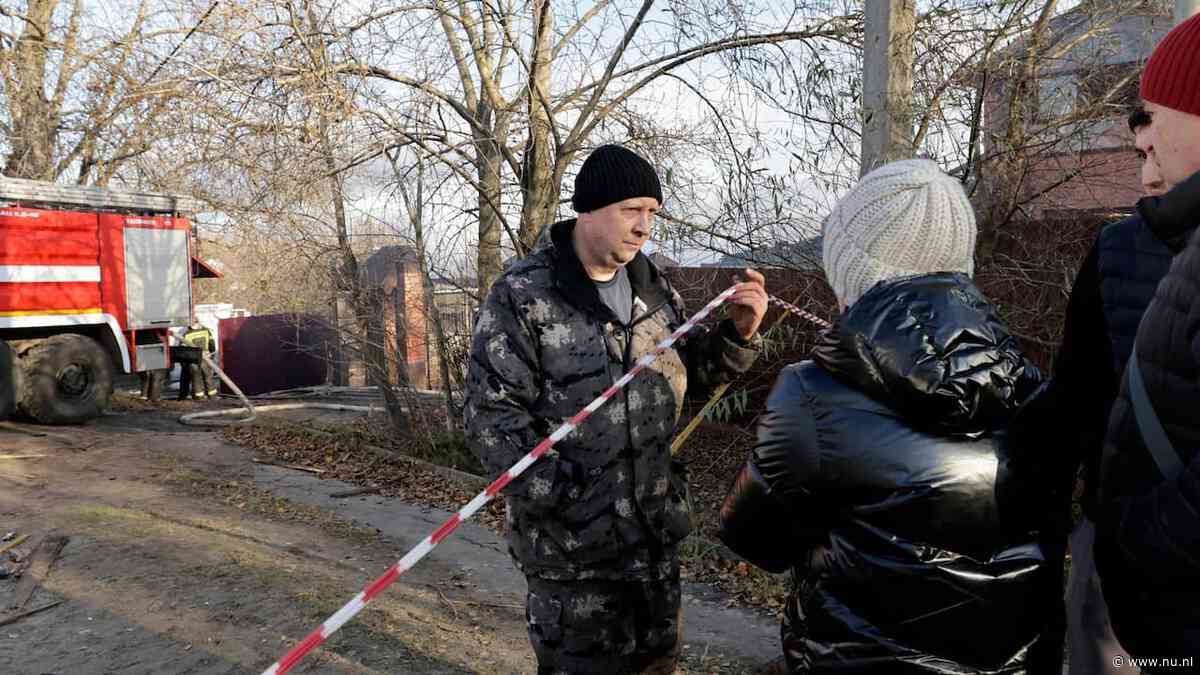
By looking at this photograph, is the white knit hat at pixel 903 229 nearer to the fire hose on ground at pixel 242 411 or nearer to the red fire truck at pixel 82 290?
the fire hose on ground at pixel 242 411

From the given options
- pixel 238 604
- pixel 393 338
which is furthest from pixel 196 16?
pixel 238 604

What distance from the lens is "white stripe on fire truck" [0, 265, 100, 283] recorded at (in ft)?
36.7

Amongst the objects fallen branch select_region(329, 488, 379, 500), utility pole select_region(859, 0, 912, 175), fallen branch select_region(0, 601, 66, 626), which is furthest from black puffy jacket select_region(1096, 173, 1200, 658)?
fallen branch select_region(329, 488, 379, 500)

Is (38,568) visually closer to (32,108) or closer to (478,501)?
(478,501)

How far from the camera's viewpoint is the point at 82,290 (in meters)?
12.3

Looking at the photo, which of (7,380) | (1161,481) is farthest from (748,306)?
(7,380)

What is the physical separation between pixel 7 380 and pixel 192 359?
12.9 feet

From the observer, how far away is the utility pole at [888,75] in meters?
4.27

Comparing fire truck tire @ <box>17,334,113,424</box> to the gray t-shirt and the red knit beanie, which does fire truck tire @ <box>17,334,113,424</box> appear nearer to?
the gray t-shirt

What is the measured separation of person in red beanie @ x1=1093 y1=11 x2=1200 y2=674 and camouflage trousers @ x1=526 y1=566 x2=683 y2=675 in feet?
3.98

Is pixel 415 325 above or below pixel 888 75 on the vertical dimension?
below

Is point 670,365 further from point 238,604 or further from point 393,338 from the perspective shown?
point 393,338

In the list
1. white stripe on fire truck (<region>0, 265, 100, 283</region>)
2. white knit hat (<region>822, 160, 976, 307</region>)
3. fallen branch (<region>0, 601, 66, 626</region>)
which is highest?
white stripe on fire truck (<region>0, 265, 100, 283</region>)

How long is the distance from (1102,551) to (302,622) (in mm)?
4192
